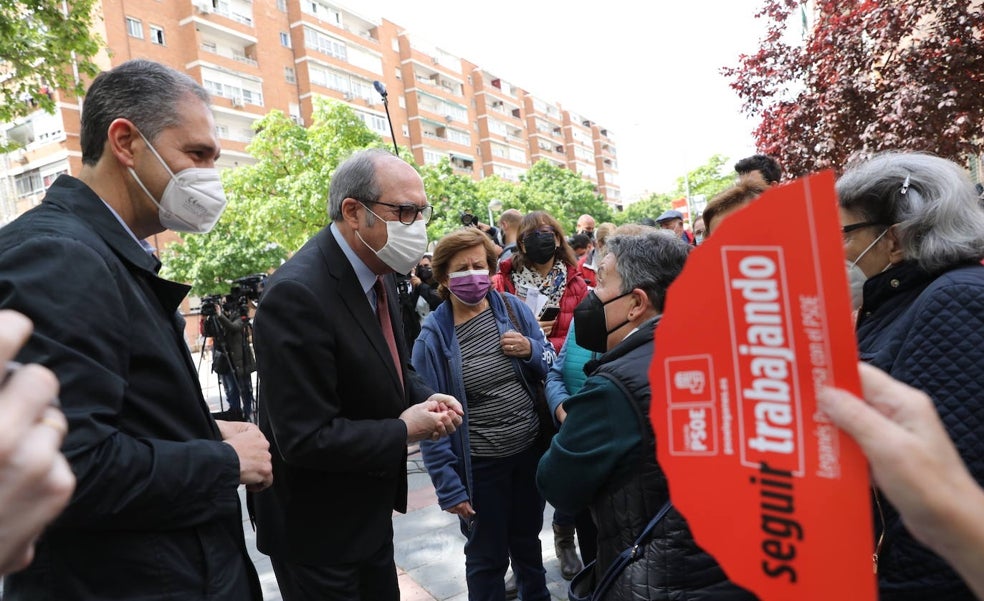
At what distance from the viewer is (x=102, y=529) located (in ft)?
4.26

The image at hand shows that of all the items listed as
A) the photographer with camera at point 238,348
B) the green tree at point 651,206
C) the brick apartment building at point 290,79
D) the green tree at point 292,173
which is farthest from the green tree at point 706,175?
the photographer with camera at point 238,348

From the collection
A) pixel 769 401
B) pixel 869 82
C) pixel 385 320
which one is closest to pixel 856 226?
pixel 769 401

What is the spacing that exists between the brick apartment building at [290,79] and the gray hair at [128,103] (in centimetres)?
2154

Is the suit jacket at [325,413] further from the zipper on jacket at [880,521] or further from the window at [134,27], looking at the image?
the window at [134,27]

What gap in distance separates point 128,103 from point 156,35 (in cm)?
3833

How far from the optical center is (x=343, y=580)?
2.02m

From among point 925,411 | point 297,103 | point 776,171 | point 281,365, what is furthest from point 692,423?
point 297,103

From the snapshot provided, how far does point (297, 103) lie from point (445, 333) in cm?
4124

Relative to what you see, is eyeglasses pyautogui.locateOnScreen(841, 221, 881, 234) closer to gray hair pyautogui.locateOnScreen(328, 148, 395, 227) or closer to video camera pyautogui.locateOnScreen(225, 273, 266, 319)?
gray hair pyautogui.locateOnScreen(328, 148, 395, 227)

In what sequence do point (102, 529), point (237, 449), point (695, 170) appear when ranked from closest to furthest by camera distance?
point (102, 529) → point (237, 449) → point (695, 170)

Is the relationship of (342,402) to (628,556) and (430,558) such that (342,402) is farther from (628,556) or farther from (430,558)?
(430,558)

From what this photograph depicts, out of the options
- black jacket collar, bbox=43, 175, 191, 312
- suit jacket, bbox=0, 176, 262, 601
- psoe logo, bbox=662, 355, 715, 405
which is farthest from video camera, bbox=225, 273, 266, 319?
psoe logo, bbox=662, 355, 715, 405

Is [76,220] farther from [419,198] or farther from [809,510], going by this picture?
[809,510]

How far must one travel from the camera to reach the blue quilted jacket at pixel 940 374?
1483mm
